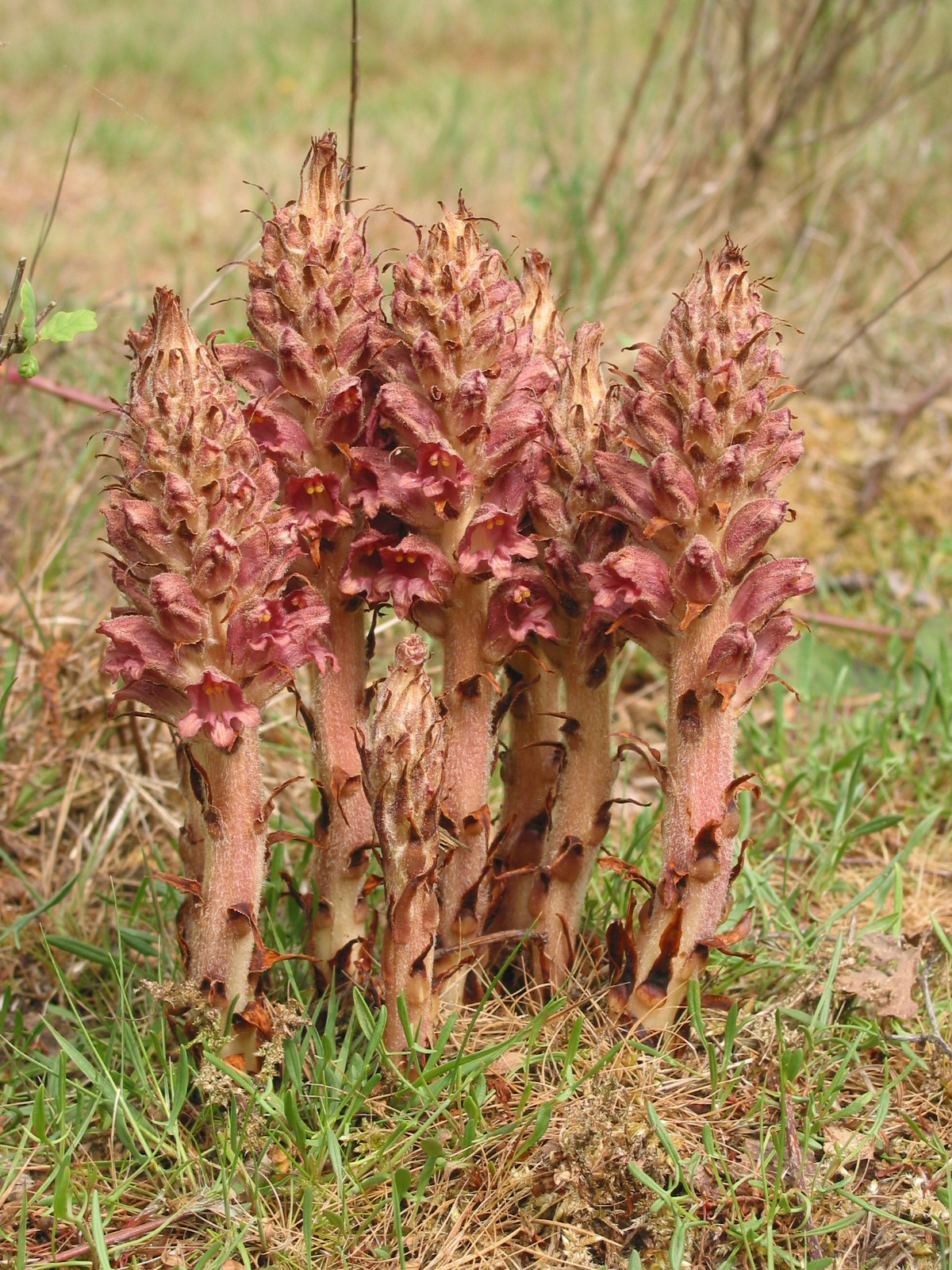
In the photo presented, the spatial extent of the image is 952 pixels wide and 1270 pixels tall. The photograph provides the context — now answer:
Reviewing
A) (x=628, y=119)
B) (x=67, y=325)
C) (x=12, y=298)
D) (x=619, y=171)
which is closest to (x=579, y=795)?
(x=67, y=325)

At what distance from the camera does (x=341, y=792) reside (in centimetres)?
253

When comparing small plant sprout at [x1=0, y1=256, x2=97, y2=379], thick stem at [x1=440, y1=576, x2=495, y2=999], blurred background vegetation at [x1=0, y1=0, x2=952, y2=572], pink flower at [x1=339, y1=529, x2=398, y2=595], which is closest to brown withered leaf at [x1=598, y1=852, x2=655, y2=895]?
thick stem at [x1=440, y1=576, x2=495, y2=999]

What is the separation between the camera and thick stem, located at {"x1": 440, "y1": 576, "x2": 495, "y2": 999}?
96.3 inches

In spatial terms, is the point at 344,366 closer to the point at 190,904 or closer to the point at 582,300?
the point at 190,904

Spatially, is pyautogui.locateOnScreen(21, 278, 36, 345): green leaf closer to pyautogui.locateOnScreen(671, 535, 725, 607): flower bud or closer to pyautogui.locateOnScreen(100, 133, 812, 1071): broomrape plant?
pyautogui.locateOnScreen(100, 133, 812, 1071): broomrape plant

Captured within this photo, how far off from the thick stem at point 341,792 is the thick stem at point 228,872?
7.3 inches

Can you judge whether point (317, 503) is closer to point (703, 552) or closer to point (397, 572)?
point (397, 572)

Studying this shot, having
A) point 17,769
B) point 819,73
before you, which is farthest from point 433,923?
point 819,73

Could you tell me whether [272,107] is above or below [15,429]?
above

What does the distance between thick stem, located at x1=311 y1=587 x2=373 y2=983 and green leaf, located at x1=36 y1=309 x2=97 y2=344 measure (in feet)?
2.42

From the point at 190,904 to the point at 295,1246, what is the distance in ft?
2.20

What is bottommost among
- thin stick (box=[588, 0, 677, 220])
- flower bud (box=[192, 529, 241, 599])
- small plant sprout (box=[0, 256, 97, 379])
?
flower bud (box=[192, 529, 241, 599])

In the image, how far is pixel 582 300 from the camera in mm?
6012

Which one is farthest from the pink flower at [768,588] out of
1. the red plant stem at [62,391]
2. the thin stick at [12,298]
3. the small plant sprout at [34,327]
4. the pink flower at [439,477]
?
the red plant stem at [62,391]
